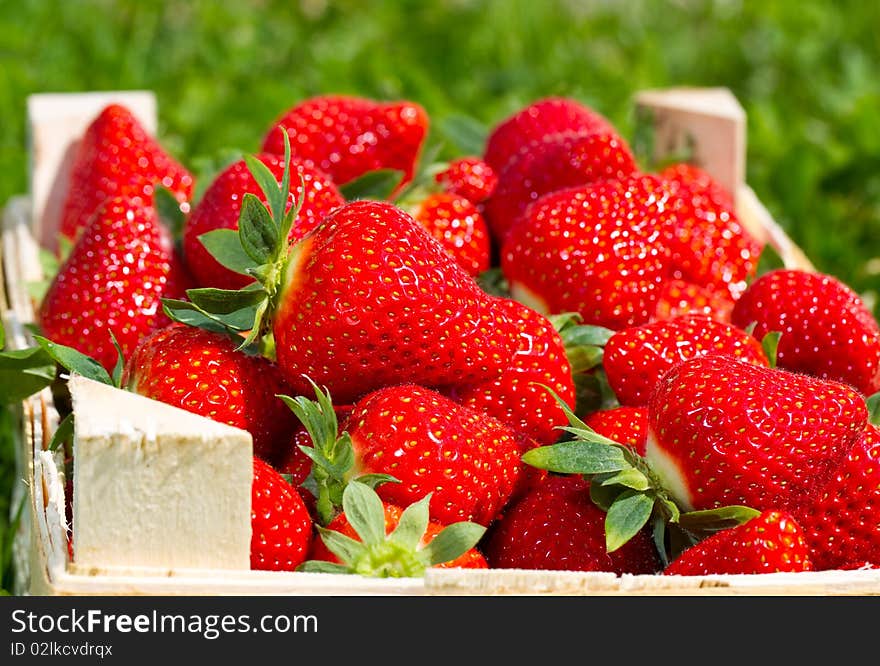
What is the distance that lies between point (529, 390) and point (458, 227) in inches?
15.1

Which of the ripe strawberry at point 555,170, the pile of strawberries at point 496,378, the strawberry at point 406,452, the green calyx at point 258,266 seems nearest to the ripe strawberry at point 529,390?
the pile of strawberries at point 496,378

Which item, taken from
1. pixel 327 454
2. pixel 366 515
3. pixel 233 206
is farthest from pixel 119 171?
pixel 366 515

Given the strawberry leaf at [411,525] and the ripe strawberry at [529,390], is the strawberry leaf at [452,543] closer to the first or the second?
the strawberry leaf at [411,525]

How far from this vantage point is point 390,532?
4.22 ft

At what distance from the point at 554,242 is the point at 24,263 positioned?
892 millimetres

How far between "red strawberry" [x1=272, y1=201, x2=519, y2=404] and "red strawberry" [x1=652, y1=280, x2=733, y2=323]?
0.37m

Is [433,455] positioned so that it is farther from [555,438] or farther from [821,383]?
[821,383]

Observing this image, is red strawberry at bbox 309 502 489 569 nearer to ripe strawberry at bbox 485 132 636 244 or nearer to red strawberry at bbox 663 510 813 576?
red strawberry at bbox 663 510 813 576

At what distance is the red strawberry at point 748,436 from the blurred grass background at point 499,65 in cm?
138

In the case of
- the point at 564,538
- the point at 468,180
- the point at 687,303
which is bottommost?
the point at 564,538

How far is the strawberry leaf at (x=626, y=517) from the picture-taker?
131cm

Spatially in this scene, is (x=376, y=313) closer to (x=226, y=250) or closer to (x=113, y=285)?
(x=226, y=250)

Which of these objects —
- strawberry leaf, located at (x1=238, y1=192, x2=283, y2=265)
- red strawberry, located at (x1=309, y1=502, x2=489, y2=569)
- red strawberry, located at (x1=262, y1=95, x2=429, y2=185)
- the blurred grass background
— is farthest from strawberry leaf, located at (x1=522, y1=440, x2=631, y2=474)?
the blurred grass background
